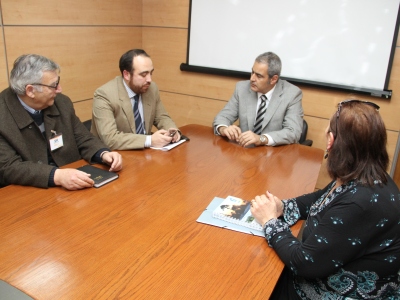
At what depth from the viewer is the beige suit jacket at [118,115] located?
2.46 metres

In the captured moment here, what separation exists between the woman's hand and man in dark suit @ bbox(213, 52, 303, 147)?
1.16 meters

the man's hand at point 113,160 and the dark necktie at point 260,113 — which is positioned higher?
the dark necktie at point 260,113

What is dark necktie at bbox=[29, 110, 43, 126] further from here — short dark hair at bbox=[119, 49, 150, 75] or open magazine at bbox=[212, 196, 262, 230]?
open magazine at bbox=[212, 196, 262, 230]

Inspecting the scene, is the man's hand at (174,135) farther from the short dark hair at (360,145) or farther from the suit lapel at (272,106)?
the short dark hair at (360,145)

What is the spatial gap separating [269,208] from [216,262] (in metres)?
0.39

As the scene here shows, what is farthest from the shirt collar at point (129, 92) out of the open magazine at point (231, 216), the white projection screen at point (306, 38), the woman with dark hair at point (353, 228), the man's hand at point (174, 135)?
the woman with dark hair at point (353, 228)

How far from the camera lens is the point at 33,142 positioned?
2.09m

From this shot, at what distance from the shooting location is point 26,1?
296 cm

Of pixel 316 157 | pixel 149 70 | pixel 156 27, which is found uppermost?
pixel 156 27

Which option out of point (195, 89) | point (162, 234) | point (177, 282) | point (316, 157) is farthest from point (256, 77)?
point (177, 282)

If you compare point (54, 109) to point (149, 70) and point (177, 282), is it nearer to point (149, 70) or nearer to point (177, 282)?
point (149, 70)

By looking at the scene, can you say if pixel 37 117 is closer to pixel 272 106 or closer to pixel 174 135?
pixel 174 135

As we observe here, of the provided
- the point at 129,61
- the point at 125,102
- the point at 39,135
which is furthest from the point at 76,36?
the point at 39,135

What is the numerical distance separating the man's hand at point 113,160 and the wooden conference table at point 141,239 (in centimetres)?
8
